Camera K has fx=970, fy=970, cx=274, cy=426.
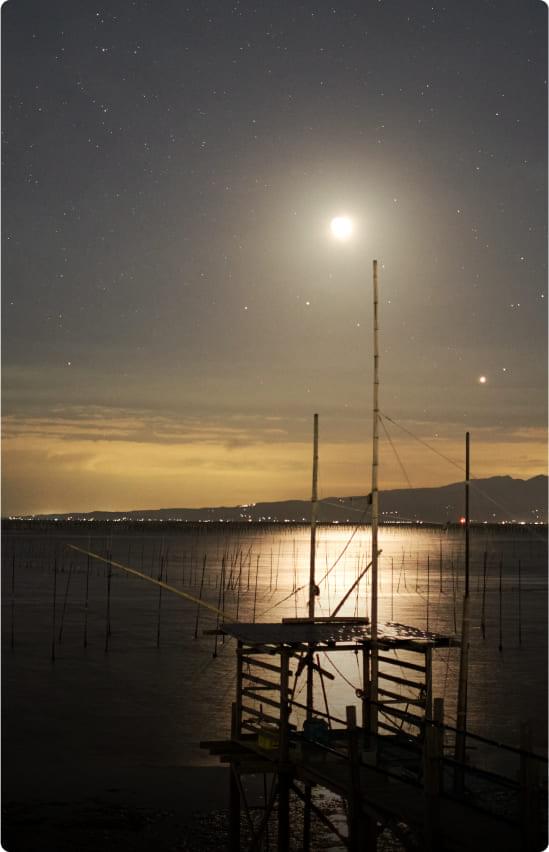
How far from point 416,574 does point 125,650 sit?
6528 cm

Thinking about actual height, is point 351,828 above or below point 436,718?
below

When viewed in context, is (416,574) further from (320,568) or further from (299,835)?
(299,835)

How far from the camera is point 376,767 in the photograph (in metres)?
14.1

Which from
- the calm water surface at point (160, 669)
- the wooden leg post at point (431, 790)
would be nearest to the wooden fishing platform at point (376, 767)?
the wooden leg post at point (431, 790)

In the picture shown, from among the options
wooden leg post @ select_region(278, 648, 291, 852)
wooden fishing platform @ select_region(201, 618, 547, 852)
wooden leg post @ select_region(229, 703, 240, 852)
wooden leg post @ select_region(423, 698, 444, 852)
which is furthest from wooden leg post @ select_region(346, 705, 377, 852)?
wooden leg post @ select_region(229, 703, 240, 852)

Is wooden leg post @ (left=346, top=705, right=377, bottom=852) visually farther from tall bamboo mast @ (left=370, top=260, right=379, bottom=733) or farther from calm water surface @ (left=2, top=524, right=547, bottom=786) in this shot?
calm water surface @ (left=2, top=524, right=547, bottom=786)

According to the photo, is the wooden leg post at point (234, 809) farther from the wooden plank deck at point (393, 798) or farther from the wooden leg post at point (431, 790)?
the wooden leg post at point (431, 790)

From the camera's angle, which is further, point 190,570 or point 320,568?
point 320,568

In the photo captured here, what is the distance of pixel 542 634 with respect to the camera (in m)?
52.5

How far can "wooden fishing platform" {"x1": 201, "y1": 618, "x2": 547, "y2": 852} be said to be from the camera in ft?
38.2

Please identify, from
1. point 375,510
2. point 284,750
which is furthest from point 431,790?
point 375,510

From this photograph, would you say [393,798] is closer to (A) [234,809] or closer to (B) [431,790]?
(B) [431,790]

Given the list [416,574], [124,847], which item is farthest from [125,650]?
[416,574]

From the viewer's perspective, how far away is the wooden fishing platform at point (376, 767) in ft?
38.2
